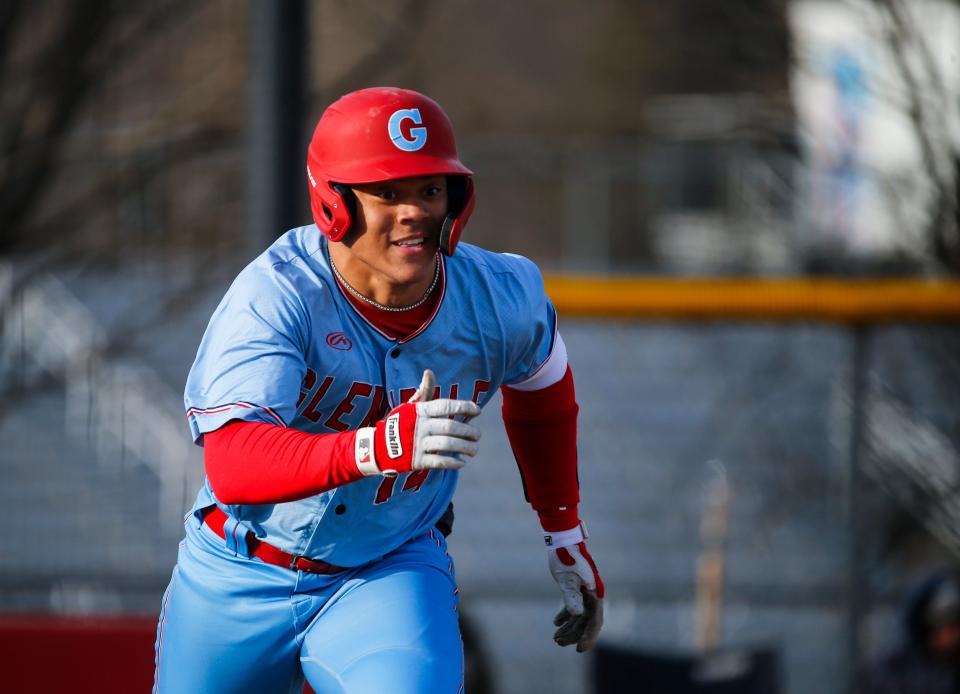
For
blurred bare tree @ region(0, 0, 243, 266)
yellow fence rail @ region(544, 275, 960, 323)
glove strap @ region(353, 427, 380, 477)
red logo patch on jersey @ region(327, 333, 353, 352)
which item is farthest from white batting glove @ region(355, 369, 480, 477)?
blurred bare tree @ region(0, 0, 243, 266)

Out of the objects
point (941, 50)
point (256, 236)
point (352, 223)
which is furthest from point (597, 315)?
point (352, 223)

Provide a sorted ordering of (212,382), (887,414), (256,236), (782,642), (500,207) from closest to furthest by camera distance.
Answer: (212,382)
(256,236)
(782,642)
(887,414)
(500,207)

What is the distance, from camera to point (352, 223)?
2.60 meters

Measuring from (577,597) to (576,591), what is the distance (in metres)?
0.02

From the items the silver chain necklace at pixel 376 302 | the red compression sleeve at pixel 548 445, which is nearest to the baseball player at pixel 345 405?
the silver chain necklace at pixel 376 302

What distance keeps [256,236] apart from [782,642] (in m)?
3.21

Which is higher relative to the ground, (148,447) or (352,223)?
(352,223)

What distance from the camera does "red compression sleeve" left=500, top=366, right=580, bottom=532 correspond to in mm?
3094

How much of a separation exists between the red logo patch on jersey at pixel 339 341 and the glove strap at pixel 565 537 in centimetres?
88

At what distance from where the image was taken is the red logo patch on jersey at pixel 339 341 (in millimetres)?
2594

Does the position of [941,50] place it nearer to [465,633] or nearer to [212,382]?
[465,633]

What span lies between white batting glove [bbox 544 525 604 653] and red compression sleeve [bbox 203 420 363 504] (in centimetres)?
100

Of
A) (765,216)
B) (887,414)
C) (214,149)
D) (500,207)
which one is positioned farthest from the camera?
(500,207)

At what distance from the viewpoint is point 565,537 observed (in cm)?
316
